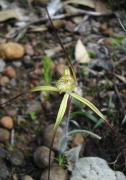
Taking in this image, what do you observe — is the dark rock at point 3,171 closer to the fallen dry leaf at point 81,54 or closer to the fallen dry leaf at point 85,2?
the fallen dry leaf at point 81,54

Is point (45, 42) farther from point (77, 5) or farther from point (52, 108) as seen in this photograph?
point (52, 108)

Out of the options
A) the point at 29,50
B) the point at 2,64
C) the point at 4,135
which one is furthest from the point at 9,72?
the point at 4,135

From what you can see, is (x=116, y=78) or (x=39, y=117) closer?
(x=39, y=117)


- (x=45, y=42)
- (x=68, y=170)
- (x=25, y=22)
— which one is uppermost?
(x=25, y=22)

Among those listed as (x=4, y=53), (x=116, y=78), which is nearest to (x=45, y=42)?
(x=4, y=53)

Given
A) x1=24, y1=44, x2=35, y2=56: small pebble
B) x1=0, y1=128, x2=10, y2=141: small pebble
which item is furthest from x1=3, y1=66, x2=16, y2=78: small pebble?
x1=0, y1=128, x2=10, y2=141: small pebble

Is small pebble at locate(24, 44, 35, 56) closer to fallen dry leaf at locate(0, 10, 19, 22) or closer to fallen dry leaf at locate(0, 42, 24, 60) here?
fallen dry leaf at locate(0, 42, 24, 60)
